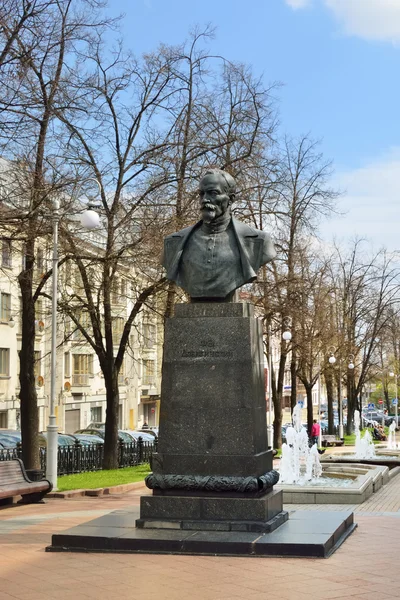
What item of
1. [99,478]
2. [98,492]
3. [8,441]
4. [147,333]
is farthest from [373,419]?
[98,492]

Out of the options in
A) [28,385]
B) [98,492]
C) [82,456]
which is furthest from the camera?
[82,456]

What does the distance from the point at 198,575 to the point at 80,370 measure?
5111 cm

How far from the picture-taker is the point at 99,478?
76.4 feet

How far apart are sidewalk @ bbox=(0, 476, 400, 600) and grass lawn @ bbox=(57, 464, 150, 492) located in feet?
31.6

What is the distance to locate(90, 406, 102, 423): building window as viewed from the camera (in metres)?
61.6

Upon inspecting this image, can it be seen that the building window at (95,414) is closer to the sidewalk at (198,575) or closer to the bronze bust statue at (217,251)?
the sidewalk at (198,575)

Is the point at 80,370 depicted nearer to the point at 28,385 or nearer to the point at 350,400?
the point at 350,400

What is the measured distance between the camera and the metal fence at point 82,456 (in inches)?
998

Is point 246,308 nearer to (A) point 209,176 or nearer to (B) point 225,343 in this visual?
(B) point 225,343

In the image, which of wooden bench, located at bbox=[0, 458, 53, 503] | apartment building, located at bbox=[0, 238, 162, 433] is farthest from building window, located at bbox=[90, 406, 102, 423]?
wooden bench, located at bbox=[0, 458, 53, 503]

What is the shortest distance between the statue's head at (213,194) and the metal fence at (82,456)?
558 inches

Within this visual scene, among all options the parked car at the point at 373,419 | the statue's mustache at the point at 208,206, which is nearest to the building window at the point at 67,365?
the parked car at the point at 373,419

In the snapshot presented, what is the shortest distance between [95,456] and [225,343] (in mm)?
17561

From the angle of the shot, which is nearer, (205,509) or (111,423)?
(205,509)
